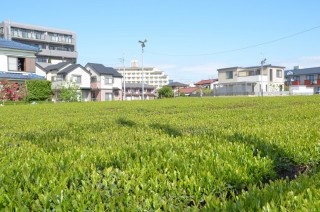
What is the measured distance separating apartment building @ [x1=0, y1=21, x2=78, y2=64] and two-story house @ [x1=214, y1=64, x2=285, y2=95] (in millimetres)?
38523

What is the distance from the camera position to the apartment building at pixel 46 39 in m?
70.2

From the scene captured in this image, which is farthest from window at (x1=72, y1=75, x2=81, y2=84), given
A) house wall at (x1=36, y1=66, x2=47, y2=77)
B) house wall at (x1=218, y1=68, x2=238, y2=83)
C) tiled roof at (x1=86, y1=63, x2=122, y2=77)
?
house wall at (x1=218, y1=68, x2=238, y2=83)

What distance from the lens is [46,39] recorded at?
7556cm

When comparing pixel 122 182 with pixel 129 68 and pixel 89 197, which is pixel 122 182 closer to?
pixel 89 197

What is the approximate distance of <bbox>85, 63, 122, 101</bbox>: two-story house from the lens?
55250mm

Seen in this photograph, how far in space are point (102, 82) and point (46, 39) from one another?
29.7 metres

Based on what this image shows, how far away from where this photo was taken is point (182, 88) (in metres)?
105

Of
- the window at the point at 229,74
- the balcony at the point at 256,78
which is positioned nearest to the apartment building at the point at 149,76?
the window at the point at 229,74

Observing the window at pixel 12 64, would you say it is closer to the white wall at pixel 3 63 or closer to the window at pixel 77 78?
the white wall at pixel 3 63

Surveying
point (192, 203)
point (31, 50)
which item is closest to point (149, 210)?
point (192, 203)

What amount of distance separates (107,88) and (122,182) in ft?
179

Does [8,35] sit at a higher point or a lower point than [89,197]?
higher

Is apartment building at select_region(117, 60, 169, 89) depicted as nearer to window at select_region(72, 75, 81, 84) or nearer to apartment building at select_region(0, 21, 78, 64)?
apartment building at select_region(0, 21, 78, 64)

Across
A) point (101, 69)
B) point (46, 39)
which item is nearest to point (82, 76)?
point (101, 69)
